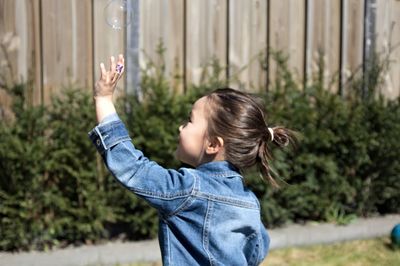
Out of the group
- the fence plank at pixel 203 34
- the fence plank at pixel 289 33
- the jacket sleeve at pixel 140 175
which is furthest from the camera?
the fence plank at pixel 289 33

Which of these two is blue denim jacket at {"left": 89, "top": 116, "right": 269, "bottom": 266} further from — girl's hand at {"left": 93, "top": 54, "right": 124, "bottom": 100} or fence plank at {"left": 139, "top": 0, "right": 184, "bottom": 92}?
fence plank at {"left": 139, "top": 0, "right": 184, "bottom": 92}

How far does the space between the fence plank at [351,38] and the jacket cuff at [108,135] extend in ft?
13.0

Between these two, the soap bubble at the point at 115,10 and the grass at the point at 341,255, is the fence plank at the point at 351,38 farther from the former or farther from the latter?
the soap bubble at the point at 115,10

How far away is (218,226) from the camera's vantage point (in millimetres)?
2457

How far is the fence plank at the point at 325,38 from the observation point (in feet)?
19.6

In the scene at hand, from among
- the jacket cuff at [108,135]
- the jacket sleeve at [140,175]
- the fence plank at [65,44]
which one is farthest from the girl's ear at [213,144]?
the fence plank at [65,44]

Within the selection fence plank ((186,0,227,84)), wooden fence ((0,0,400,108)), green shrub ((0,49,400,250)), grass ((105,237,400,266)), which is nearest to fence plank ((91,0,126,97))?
wooden fence ((0,0,400,108))

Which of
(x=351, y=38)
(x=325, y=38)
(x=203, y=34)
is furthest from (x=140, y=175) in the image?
(x=351, y=38)

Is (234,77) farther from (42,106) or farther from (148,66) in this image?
(42,106)

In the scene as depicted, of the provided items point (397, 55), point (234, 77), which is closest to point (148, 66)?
point (234, 77)

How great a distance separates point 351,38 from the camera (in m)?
6.14

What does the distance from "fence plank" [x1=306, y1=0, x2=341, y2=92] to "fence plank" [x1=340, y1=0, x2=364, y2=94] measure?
0.05 metres

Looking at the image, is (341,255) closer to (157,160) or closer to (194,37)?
(157,160)

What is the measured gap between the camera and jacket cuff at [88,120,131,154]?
7.88 feet
